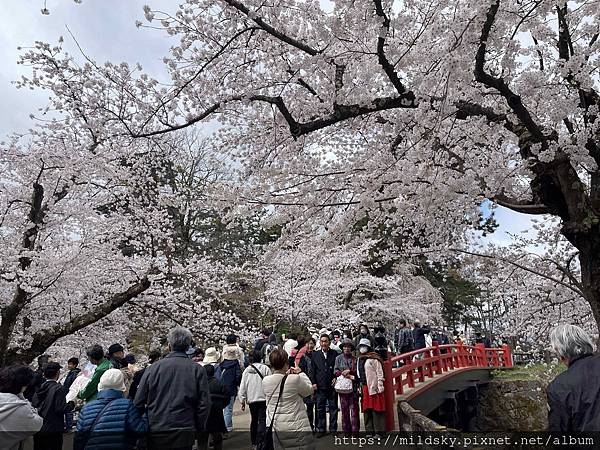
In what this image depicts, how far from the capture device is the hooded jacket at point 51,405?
4457 mm

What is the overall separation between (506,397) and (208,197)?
42.5 ft

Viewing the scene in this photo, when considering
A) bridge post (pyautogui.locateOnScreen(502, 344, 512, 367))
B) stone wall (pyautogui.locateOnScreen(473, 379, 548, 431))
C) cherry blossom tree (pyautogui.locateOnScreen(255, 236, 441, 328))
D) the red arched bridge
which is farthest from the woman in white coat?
bridge post (pyautogui.locateOnScreen(502, 344, 512, 367))

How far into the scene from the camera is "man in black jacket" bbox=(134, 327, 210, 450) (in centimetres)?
321

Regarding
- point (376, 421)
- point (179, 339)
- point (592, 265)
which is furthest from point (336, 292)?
point (179, 339)

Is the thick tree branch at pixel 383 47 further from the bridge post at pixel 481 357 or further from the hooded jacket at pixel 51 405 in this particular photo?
the bridge post at pixel 481 357

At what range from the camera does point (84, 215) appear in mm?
9508

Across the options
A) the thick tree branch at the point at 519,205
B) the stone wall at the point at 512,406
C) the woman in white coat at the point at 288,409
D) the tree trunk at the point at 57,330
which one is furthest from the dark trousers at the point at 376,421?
the stone wall at the point at 512,406

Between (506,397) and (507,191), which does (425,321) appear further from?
(507,191)

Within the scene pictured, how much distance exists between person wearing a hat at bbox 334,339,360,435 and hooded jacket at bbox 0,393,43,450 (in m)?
4.42

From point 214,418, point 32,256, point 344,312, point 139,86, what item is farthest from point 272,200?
point 344,312

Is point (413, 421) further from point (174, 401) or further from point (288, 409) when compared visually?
point (174, 401)

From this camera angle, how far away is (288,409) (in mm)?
3682

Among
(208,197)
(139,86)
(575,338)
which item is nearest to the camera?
(575,338)

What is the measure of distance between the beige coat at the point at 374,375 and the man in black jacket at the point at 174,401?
142 inches
